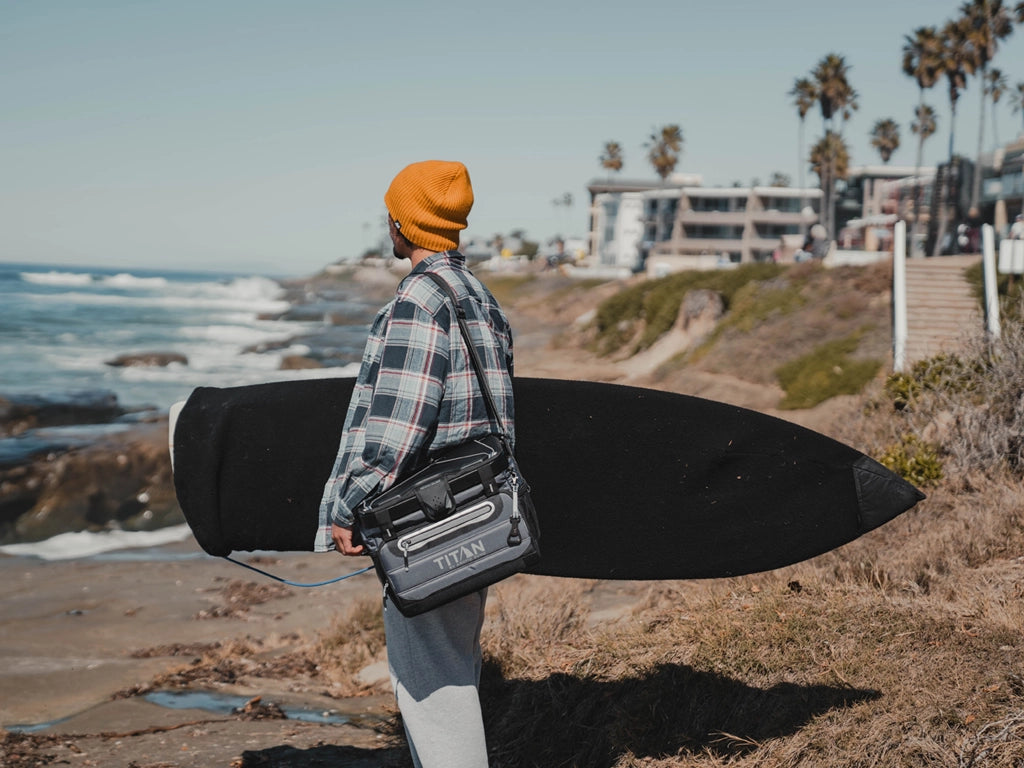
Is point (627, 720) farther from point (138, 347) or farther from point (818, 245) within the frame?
point (138, 347)

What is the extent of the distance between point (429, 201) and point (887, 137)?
9953 cm

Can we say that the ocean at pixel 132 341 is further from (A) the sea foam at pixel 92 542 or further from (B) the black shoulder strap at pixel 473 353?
(B) the black shoulder strap at pixel 473 353

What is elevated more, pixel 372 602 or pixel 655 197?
pixel 655 197

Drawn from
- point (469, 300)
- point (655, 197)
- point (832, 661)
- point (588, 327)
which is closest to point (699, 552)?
point (832, 661)

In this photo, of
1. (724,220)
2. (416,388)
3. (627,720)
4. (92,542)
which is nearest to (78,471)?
(92,542)

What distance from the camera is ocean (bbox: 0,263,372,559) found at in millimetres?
24459

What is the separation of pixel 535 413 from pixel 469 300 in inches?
39.2

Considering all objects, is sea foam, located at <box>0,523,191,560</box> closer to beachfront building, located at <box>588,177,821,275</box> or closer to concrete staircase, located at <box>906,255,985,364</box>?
concrete staircase, located at <box>906,255,985,364</box>

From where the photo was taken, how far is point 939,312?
60.3 ft

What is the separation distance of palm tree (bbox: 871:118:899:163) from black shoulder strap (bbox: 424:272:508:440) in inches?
3910

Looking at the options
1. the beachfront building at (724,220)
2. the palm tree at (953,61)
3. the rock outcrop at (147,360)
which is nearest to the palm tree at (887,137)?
the beachfront building at (724,220)

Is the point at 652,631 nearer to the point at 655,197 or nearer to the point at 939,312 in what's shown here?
the point at 939,312

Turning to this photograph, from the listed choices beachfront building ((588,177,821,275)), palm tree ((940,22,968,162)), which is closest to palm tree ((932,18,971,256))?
palm tree ((940,22,968,162))

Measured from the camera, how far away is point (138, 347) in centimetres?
4697
